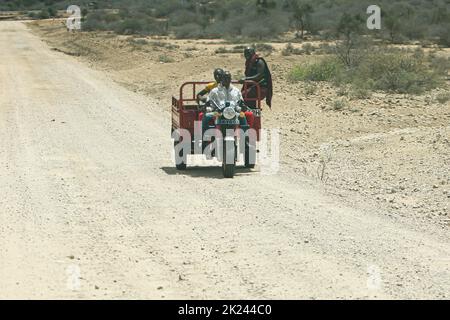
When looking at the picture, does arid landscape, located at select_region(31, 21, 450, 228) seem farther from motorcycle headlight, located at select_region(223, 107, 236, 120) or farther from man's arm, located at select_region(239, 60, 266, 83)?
motorcycle headlight, located at select_region(223, 107, 236, 120)

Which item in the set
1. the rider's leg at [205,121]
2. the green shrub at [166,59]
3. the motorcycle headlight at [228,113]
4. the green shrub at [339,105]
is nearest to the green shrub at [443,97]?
the green shrub at [339,105]

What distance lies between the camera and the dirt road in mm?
7785

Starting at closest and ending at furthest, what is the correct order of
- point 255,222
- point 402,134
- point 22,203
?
point 255,222, point 22,203, point 402,134

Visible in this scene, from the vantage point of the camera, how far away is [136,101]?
82.6ft

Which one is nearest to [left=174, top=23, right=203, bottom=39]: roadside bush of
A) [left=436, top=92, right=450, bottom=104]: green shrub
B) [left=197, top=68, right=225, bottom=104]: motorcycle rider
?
[left=436, top=92, right=450, bottom=104]: green shrub

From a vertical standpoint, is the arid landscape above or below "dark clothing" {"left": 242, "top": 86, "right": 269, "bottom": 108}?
below

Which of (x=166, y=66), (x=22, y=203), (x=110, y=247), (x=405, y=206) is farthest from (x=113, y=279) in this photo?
(x=166, y=66)

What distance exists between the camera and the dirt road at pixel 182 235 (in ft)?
25.5

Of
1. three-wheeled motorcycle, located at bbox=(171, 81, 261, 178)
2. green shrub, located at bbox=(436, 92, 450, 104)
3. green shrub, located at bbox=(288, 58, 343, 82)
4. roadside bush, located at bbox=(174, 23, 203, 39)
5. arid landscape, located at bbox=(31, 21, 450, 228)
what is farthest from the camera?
roadside bush, located at bbox=(174, 23, 203, 39)

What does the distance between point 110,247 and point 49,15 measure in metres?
88.8

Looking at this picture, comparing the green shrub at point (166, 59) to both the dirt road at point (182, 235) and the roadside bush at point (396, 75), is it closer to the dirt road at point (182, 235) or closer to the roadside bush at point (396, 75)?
the roadside bush at point (396, 75)

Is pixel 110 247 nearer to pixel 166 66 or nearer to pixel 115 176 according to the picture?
pixel 115 176

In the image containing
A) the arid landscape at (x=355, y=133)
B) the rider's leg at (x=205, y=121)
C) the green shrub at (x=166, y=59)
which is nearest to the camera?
the arid landscape at (x=355, y=133)

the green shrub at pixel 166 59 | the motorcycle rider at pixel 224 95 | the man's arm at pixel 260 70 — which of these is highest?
the man's arm at pixel 260 70
